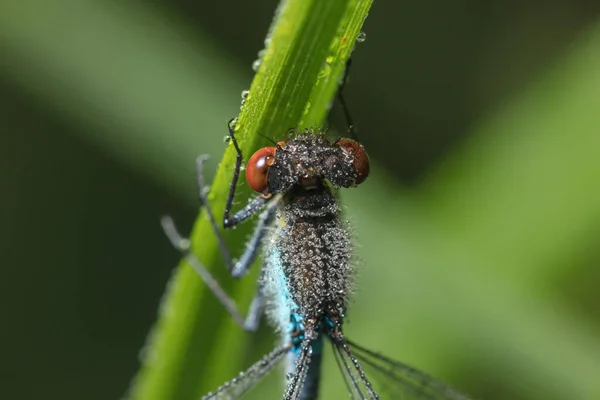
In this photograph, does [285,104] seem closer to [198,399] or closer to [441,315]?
[198,399]

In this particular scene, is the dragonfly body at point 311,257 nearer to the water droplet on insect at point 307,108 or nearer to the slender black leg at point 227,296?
the slender black leg at point 227,296

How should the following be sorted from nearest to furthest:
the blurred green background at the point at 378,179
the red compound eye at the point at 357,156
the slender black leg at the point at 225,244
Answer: the slender black leg at the point at 225,244 < the red compound eye at the point at 357,156 < the blurred green background at the point at 378,179

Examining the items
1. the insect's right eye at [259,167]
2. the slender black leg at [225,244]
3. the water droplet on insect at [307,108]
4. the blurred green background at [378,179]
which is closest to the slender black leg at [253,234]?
the slender black leg at [225,244]

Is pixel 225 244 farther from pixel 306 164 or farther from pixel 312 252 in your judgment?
pixel 306 164

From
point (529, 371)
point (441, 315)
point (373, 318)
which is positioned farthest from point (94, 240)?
point (529, 371)

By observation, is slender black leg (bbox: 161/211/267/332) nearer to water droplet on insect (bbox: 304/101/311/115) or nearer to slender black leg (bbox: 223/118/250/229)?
slender black leg (bbox: 223/118/250/229)
